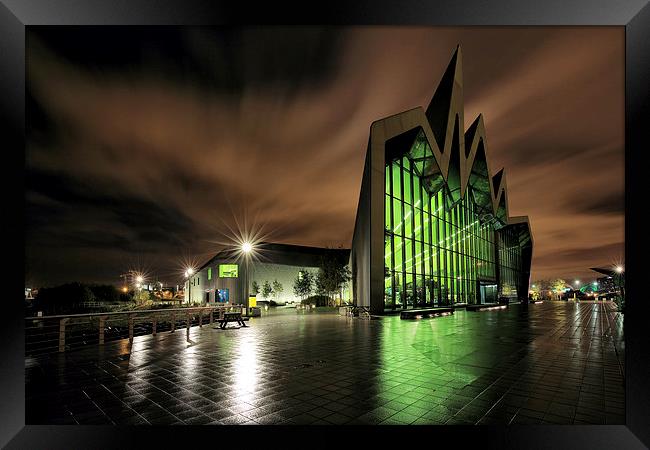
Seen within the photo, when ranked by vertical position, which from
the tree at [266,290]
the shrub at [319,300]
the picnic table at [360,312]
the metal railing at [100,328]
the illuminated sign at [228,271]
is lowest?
the shrub at [319,300]

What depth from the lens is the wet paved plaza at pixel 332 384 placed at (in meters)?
4.85

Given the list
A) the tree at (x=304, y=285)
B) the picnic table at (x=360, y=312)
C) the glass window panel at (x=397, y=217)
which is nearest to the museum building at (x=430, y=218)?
the glass window panel at (x=397, y=217)

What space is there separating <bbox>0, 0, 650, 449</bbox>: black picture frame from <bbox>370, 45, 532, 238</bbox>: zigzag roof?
51.1 feet

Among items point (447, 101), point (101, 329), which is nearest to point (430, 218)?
point (447, 101)

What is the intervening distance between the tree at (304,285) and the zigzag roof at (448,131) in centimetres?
2659

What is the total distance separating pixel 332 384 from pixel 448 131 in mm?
25812

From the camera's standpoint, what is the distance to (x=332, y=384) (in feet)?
20.8

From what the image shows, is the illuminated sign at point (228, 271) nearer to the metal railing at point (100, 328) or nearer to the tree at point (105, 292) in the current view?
the metal railing at point (100, 328)

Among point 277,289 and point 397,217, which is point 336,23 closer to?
point 397,217

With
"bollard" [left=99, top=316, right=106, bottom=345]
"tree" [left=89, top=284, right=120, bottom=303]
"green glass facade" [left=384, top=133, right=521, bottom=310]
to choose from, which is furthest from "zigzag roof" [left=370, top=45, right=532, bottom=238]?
"tree" [left=89, top=284, right=120, bottom=303]

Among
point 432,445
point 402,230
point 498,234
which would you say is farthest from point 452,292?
point 432,445

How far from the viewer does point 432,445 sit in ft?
13.7
